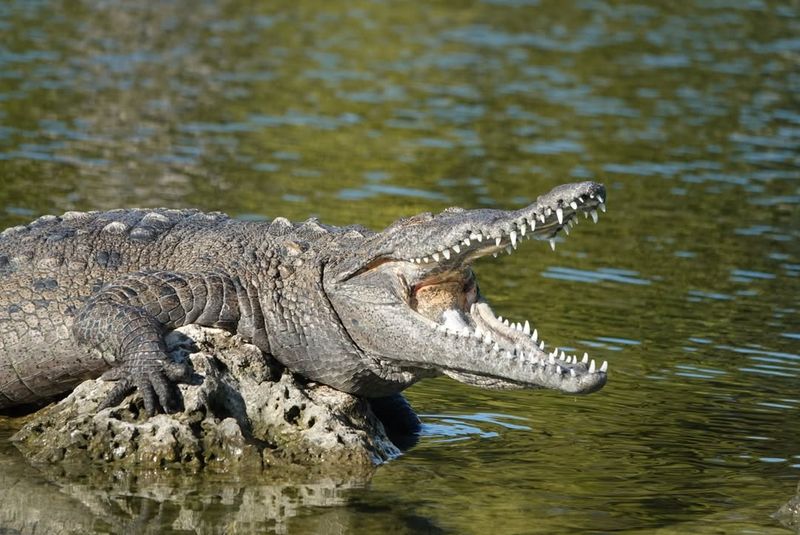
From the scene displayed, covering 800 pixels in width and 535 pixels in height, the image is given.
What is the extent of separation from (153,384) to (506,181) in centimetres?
976

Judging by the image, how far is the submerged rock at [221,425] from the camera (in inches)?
314

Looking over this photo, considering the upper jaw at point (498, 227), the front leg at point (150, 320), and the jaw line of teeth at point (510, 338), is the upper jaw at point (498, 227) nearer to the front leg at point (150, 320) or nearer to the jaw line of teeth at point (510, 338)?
the jaw line of teeth at point (510, 338)

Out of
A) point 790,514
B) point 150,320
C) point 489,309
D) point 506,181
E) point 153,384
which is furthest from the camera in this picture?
point 506,181

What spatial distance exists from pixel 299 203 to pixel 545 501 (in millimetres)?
7932

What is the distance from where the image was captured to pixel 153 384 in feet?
26.2

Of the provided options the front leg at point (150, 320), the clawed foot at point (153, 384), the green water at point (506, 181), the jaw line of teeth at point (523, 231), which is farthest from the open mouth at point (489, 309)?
the clawed foot at point (153, 384)

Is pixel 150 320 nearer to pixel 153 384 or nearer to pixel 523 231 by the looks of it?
pixel 153 384

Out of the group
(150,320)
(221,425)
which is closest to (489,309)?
(221,425)

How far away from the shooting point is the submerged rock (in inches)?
314

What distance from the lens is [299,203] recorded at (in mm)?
15430

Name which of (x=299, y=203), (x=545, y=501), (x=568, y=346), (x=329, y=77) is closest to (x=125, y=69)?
(x=329, y=77)

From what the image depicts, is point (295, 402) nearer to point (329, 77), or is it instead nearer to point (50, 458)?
point (50, 458)

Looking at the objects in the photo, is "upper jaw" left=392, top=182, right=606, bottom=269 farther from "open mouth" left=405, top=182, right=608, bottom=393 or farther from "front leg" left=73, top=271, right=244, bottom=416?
"front leg" left=73, top=271, right=244, bottom=416

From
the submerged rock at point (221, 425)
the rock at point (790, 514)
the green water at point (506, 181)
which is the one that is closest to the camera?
the rock at point (790, 514)
